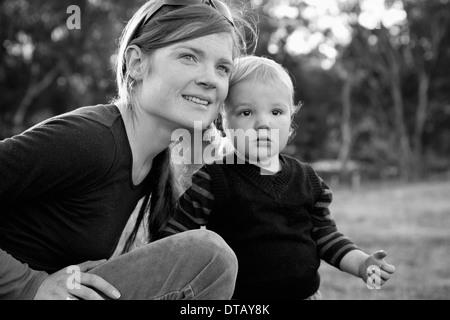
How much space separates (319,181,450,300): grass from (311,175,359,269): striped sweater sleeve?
1098 mm

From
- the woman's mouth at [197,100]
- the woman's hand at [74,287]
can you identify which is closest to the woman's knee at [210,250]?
the woman's hand at [74,287]

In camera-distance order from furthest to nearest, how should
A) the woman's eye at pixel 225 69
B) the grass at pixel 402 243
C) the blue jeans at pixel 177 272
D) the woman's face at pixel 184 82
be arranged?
the grass at pixel 402 243, the woman's eye at pixel 225 69, the woman's face at pixel 184 82, the blue jeans at pixel 177 272

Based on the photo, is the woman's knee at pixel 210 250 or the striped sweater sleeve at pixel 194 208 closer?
the woman's knee at pixel 210 250

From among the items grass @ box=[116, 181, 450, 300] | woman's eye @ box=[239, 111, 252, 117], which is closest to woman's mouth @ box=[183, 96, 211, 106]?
woman's eye @ box=[239, 111, 252, 117]

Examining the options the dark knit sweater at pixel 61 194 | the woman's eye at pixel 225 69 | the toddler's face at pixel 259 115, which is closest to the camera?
the dark knit sweater at pixel 61 194

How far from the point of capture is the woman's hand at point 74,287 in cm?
148

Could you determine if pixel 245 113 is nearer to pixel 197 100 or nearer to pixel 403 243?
pixel 197 100

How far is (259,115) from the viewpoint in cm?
199

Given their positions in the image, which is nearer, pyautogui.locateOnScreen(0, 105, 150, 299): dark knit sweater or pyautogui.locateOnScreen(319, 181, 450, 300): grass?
pyautogui.locateOnScreen(0, 105, 150, 299): dark knit sweater

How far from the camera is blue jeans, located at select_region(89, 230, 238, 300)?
60.5 inches

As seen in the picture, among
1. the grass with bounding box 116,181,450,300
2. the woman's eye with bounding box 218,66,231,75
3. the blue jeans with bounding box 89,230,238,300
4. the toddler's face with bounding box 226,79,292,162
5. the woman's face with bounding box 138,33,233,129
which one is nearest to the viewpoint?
the blue jeans with bounding box 89,230,238,300

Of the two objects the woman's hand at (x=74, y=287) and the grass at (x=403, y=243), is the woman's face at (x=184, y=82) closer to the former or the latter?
the woman's hand at (x=74, y=287)

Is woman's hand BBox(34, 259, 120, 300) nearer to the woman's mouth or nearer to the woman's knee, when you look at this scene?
the woman's knee
